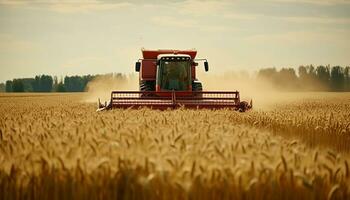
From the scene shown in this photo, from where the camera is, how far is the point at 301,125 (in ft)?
40.6

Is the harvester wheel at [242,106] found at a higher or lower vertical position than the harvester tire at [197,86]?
lower

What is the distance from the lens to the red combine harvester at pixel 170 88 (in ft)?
55.0

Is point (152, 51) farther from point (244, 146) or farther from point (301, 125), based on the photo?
point (244, 146)

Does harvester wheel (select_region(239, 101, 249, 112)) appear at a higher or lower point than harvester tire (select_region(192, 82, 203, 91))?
lower

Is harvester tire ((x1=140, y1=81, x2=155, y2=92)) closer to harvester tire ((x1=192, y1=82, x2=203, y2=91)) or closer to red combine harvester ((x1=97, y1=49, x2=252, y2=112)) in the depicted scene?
→ red combine harvester ((x1=97, y1=49, x2=252, y2=112))

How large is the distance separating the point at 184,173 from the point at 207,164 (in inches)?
14.1

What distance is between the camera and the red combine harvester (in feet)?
55.0

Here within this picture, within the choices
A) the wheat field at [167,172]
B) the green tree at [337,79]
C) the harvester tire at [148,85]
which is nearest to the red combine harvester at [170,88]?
the harvester tire at [148,85]

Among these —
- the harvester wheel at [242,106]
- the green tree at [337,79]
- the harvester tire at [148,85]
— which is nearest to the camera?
the harvester wheel at [242,106]

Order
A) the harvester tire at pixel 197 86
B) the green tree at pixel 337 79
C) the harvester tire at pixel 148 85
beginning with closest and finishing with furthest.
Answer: the harvester tire at pixel 197 86 < the harvester tire at pixel 148 85 < the green tree at pixel 337 79

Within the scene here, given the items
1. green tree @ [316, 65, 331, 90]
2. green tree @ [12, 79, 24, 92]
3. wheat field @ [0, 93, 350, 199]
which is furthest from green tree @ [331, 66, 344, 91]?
wheat field @ [0, 93, 350, 199]

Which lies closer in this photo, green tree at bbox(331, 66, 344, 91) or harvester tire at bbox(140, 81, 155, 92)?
harvester tire at bbox(140, 81, 155, 92)

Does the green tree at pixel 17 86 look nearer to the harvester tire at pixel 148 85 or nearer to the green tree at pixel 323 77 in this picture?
the green tree at pixel 323 77

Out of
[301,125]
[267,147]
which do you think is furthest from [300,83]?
[267,147]
